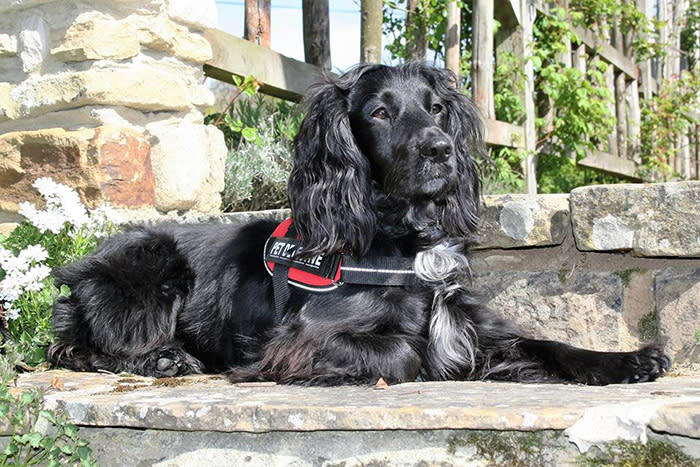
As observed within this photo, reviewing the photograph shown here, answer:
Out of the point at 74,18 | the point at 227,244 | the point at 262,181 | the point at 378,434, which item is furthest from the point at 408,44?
the point at 378,434

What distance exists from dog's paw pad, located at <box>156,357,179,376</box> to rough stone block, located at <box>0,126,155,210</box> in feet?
3.28

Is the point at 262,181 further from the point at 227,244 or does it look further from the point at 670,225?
the point at 670,225

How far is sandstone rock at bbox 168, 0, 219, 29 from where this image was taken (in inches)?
165

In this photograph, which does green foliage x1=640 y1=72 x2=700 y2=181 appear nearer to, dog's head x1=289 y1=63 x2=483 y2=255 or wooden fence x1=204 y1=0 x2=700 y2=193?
wooden fence x1=204 y1=0 x2=700 y2=193

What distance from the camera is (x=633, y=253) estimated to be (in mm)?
3213

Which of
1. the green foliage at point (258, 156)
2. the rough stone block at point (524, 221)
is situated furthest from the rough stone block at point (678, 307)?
the green foliage at point (258, 156)

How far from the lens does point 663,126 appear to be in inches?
398

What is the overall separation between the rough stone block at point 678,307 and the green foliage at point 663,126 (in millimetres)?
6860

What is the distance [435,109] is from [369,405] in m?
1.43

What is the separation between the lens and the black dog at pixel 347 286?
2.71 metres

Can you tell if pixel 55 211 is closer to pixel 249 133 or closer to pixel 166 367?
pixel 166 367

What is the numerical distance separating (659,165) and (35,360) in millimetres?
8283

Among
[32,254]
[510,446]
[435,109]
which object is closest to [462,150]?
[435,109]

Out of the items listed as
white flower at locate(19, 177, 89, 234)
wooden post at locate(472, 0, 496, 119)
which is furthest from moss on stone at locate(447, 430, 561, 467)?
wooden post at locate(472, 0, 496, 119)
